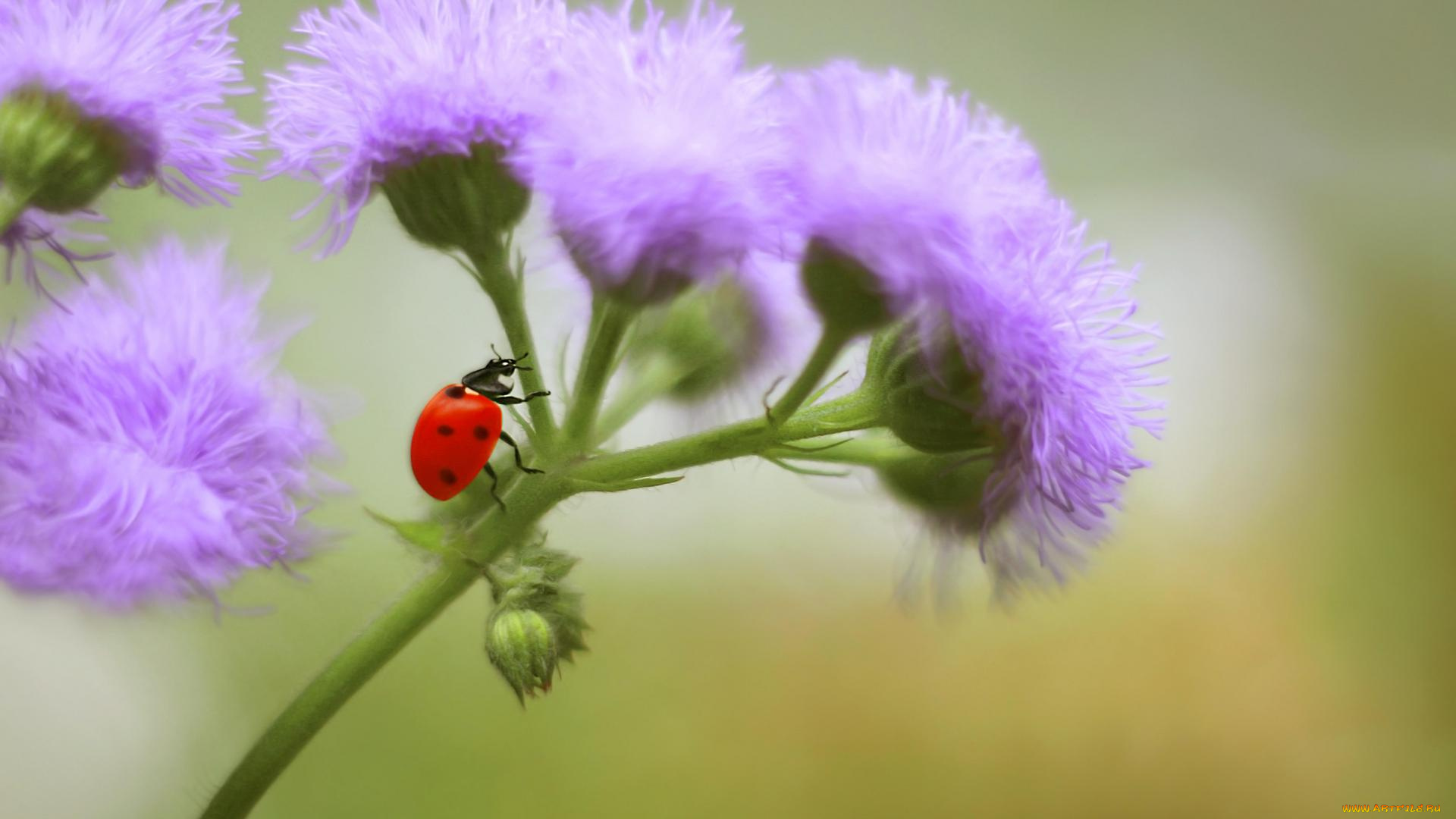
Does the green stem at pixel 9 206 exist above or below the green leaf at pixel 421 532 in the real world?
above

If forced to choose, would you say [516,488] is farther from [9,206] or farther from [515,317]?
[9,206]

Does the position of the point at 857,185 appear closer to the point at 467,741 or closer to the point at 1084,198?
the point at 467,741

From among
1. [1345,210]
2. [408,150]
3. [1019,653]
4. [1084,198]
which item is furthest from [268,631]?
[1345,210]

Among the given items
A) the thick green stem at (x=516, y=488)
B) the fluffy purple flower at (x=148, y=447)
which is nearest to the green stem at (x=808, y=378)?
the thick green stem at (x=516, y=488)

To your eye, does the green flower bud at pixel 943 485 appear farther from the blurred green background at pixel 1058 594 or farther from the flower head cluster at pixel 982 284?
the blurred green background at pixel 1058 594

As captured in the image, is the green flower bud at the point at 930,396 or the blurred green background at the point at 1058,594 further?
the blurred green background at the point at 1058,594

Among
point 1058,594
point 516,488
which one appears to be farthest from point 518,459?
point 1058,594
